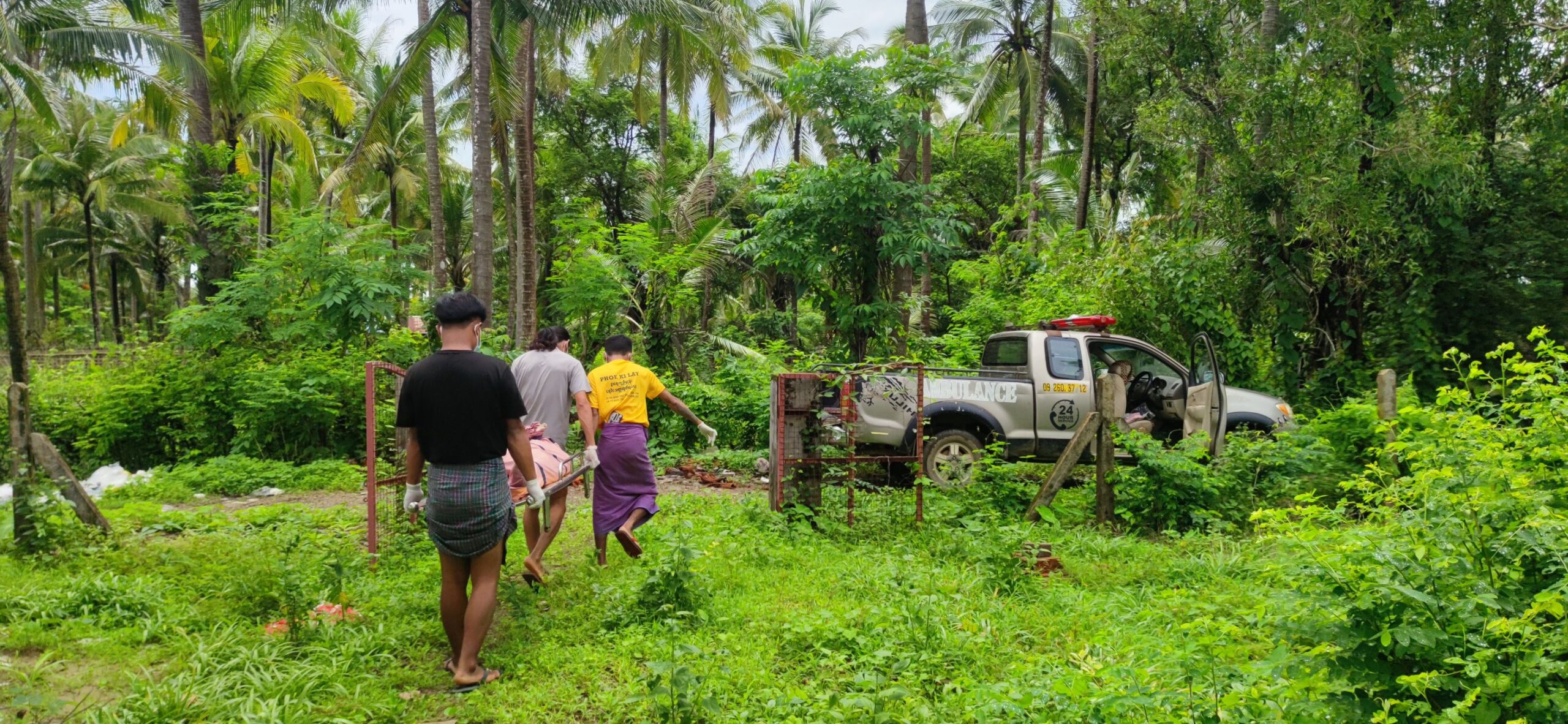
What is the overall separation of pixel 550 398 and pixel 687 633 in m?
1.91

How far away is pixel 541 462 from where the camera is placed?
5.49 m

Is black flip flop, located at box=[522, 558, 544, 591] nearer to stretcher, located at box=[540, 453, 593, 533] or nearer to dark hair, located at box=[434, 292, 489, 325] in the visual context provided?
stretcher, located at box=[540, 453, 593, 533]

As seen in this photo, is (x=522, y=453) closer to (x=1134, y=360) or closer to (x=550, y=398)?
(x=550, y=398)

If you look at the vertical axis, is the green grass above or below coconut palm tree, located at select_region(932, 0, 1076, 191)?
below

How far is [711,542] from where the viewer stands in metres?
6.59

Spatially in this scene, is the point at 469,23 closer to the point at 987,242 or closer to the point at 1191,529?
the point at 1191,529

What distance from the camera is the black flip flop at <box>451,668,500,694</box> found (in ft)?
13.9

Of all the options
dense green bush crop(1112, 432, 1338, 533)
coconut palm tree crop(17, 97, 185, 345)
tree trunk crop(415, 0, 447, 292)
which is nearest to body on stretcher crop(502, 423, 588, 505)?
dense green bush crop(1112, 432, 1338, 533)

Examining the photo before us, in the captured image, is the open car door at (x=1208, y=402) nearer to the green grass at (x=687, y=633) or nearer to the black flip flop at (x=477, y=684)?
the green grass at (x=687, y=633)

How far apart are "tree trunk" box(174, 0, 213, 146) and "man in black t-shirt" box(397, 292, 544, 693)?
12964mm

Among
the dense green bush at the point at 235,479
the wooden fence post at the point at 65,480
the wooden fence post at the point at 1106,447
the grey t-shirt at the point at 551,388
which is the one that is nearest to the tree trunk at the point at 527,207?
the dense green bush at the point at 235,479

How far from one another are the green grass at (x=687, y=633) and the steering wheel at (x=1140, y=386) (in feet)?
10.2

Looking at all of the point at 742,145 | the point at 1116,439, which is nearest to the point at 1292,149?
Answer: the point at 1116,439

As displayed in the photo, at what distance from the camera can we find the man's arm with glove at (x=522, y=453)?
14.4ft
